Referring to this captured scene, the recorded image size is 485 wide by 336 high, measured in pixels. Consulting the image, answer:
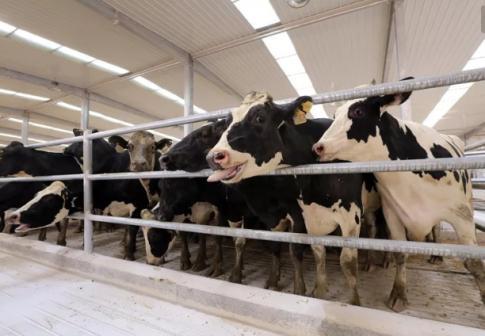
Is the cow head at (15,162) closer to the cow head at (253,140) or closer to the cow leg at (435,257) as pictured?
the cow head at (253,140)

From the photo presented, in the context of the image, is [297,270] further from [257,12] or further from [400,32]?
[400,32]

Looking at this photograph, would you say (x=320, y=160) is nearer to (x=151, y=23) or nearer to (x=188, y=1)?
(x=188, y=1)

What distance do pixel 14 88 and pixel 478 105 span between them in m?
17.9

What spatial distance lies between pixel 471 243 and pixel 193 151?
187 cm

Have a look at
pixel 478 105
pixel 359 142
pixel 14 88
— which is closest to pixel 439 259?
pixel 359 142

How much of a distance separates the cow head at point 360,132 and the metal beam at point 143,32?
506 cm

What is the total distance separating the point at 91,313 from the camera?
1544 millimetres

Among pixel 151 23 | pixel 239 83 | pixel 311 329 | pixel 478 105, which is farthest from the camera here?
pixel 478 105

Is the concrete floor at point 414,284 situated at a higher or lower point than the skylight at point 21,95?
lower

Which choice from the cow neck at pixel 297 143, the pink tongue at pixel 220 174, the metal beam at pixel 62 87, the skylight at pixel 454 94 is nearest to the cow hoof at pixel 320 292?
the cow neck at pixel 297 143

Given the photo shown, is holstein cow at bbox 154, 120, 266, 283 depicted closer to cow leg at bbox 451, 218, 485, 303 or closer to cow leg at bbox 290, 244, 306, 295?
cow leg at bbox 290, 244, 306, 295

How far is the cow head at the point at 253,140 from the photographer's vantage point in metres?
1.38

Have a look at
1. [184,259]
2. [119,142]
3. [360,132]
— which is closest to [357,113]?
[360,132]

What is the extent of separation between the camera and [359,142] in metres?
1.71
